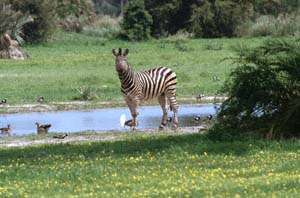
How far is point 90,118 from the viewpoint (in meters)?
24.4

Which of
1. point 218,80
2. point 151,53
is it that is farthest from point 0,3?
point 218,80

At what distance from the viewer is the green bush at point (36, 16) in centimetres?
4875

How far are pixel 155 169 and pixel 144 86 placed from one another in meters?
8.73

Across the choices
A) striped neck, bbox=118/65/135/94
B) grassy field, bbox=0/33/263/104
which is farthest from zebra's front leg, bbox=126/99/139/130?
grassy field, bbox=0/33/263/104

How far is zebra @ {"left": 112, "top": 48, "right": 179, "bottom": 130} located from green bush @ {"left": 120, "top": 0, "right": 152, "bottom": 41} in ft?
97.7

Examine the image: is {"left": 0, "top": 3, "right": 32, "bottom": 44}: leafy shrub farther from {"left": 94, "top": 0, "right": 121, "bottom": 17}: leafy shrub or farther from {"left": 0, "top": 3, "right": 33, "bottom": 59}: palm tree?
{"left": 94, "top": 0, "right": 121, "bottom": 17}: leafy shrub

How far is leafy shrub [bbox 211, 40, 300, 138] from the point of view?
1645cm

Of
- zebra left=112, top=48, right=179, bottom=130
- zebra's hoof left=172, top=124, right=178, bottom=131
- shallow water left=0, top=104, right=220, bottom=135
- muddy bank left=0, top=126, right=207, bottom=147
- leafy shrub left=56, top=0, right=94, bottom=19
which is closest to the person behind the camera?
muddy bank left=0, top=126, right=207, bottom=147

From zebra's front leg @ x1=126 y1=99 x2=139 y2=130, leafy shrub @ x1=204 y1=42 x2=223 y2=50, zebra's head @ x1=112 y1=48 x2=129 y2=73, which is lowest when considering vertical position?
zebra's front leg @ x1=126 y1=99 x2=139 y2=130

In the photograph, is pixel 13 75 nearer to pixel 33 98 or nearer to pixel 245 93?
pixel 33 98

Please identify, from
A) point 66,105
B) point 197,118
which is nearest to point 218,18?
point 66,105

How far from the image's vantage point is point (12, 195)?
11430 millimetres

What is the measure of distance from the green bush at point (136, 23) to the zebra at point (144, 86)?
2979cm

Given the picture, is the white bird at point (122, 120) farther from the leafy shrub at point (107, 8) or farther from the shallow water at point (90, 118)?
the leafy shrub at point (107, 8)
